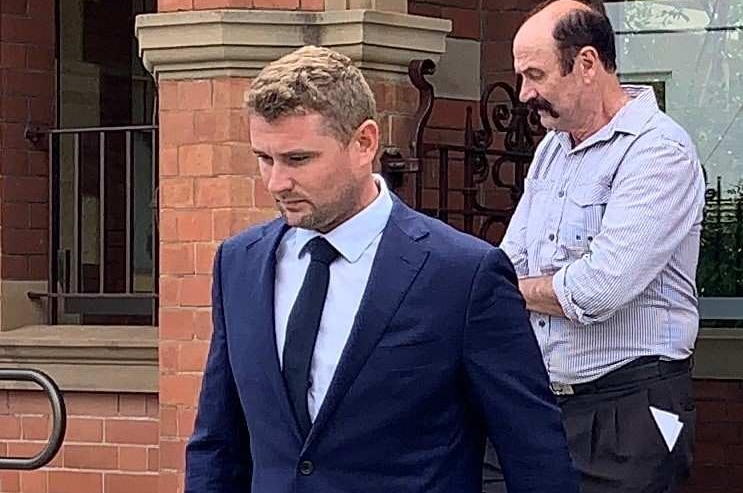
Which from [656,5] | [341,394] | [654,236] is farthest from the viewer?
[656,5]

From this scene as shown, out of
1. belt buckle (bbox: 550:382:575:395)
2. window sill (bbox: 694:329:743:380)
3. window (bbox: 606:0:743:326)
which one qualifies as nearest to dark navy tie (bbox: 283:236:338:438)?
belt buckle (bbox: 550:382:575:395)

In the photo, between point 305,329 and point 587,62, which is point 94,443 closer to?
point 587,62

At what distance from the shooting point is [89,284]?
731 centimetres

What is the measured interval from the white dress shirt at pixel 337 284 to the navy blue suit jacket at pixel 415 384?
0.08 ft

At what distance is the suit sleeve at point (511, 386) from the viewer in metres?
2.84

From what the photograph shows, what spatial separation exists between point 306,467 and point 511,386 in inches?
15.8

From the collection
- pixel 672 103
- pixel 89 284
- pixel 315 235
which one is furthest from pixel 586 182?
pixel 89 284

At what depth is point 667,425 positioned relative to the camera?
148 inches

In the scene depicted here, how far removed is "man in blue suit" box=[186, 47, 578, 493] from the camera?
276cm

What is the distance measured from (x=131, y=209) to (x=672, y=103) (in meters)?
2.43

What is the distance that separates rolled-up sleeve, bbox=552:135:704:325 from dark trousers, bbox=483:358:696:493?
18 cm

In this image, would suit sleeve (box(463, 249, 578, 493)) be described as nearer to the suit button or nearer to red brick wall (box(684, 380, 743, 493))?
the suit button

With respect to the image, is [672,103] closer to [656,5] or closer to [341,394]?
[656,5]

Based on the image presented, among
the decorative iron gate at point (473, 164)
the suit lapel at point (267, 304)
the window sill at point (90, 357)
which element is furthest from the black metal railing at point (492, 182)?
the suit lapel at point (267, 304)
